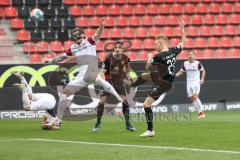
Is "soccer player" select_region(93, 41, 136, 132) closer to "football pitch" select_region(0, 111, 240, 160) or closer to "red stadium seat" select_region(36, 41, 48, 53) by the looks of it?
"football pitch" select_region(0, 111, 240, 160)

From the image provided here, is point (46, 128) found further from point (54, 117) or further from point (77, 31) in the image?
point (77, 31)

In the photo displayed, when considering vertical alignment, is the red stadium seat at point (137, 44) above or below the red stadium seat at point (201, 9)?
below

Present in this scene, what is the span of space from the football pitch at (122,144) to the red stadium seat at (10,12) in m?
13.8

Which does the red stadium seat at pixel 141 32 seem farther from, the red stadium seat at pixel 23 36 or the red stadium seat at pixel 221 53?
the red stadium seat at pixel 23 36

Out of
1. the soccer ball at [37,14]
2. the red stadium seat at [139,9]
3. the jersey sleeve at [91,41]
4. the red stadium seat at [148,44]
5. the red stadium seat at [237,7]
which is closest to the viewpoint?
the jersey sleeve at [91,41]

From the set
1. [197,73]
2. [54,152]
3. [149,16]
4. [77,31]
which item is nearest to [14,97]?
[197,73]

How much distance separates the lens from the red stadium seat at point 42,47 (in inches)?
1139

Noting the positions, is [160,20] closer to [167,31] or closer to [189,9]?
[167,31]

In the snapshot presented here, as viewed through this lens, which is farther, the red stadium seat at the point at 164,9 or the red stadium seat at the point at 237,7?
the red stadium seat at the point at 237,7

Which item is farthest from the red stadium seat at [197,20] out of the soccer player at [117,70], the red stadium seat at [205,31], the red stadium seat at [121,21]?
the soccer player at [117,70]

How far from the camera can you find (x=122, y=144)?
13.0m

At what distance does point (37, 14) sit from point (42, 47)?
7.09 ft

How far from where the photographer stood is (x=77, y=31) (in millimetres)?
16625

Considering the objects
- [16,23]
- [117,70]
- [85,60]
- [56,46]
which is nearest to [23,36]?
[16,23]
